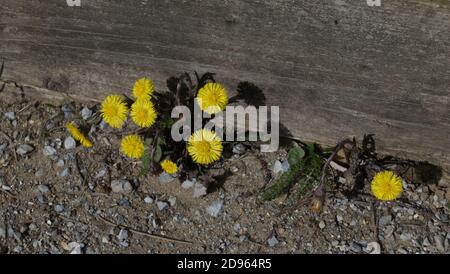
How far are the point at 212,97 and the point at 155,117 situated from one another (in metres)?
0.31

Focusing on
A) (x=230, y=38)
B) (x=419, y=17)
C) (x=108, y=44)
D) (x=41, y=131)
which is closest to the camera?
(x=419, y=17)

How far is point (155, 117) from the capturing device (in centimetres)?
291

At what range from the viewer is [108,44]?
9.64ft

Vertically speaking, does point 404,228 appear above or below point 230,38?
below

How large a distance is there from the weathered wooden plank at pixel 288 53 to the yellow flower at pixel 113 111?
0.14 meters

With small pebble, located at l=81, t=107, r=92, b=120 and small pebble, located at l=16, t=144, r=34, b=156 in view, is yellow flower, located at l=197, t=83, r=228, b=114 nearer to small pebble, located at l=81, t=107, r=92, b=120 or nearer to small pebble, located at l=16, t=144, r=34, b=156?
small pebble, located at l=81, t=107, r=92, b=120

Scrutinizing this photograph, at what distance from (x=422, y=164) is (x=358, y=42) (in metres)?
0.86

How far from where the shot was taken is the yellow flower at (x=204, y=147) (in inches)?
114

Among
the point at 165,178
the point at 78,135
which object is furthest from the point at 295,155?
the point at 78,135

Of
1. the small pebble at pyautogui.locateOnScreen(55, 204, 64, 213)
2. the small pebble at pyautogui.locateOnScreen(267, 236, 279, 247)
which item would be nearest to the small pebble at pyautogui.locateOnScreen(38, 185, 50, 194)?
the small pebble at pyautogui.locateOnScreen(55, 204, 64, 213)

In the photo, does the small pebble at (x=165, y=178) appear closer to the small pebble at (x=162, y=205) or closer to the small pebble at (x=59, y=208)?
the small pebble at (x=162, y=205)

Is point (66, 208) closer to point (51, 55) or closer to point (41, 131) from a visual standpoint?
point (41, 131)

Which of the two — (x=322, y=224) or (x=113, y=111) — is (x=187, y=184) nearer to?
(x=113, y=111)
